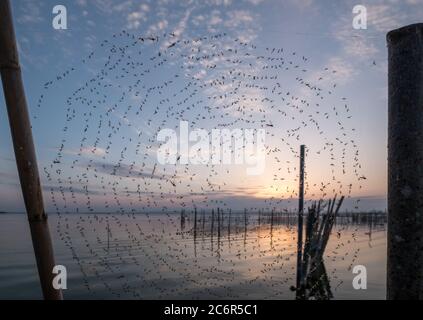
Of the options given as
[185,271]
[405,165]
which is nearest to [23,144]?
[405,165]

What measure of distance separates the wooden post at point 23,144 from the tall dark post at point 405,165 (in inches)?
71.2

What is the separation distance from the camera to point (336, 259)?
32.8 meters

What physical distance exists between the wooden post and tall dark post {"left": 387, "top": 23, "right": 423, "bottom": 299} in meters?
1.81

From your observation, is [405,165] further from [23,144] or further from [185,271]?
[185,271]

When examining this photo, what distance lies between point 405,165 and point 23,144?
76.4 inches

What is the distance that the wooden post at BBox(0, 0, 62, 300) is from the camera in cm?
180

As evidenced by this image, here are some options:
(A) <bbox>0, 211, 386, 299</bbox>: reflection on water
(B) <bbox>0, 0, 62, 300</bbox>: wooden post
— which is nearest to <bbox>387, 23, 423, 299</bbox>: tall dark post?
(B) <bbox>0, 0, 62, 300</bbox>: wooden post

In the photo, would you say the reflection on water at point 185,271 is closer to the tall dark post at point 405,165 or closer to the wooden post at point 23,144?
the tall dark post at point 405,165

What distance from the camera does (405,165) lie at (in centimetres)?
211

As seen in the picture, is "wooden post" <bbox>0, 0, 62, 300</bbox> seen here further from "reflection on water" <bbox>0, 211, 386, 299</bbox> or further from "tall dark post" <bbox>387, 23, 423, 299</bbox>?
"reflection on water" <bbox>0, 211, 386, 299</bbox>

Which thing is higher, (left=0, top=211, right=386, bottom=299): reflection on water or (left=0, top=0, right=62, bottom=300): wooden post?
(left=0, top=0, right=62, bottom=300): wooden post

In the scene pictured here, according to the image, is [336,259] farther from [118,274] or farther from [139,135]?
[139,135]

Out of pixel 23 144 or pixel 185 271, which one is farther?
pixel 185 271

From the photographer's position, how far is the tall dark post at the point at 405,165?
6.81 feet
